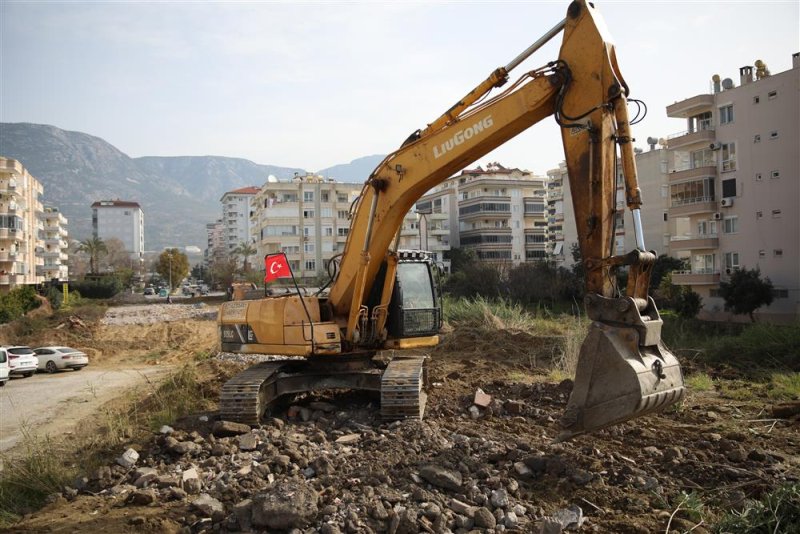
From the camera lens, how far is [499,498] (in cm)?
680

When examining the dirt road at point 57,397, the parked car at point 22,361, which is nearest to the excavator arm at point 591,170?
the dirt road at point 57,397

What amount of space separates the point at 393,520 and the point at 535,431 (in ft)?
12.5

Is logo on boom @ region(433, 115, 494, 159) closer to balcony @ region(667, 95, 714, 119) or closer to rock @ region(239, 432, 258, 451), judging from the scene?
rock @ region(239, 432, 258, 451)

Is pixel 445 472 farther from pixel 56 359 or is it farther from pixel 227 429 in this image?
pixel 56 359

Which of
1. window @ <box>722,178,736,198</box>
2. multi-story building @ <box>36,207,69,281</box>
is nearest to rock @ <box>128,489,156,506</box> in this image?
window @ <box>722,178,736,198</box>

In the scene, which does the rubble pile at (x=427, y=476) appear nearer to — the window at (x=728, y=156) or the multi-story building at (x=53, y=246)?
the window at (x=728, y=156)

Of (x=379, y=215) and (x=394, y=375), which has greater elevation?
(x=379, y=215)

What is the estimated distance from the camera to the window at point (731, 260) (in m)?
40.9

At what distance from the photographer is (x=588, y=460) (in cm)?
782

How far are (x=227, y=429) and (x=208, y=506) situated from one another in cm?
311

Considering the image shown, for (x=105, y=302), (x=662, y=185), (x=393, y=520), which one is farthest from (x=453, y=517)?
(x=105, y=302)

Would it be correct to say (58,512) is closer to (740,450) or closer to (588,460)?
(588,460)

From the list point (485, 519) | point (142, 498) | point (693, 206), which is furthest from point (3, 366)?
point (693, 206)

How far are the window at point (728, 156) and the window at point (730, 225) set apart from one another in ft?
9.60
